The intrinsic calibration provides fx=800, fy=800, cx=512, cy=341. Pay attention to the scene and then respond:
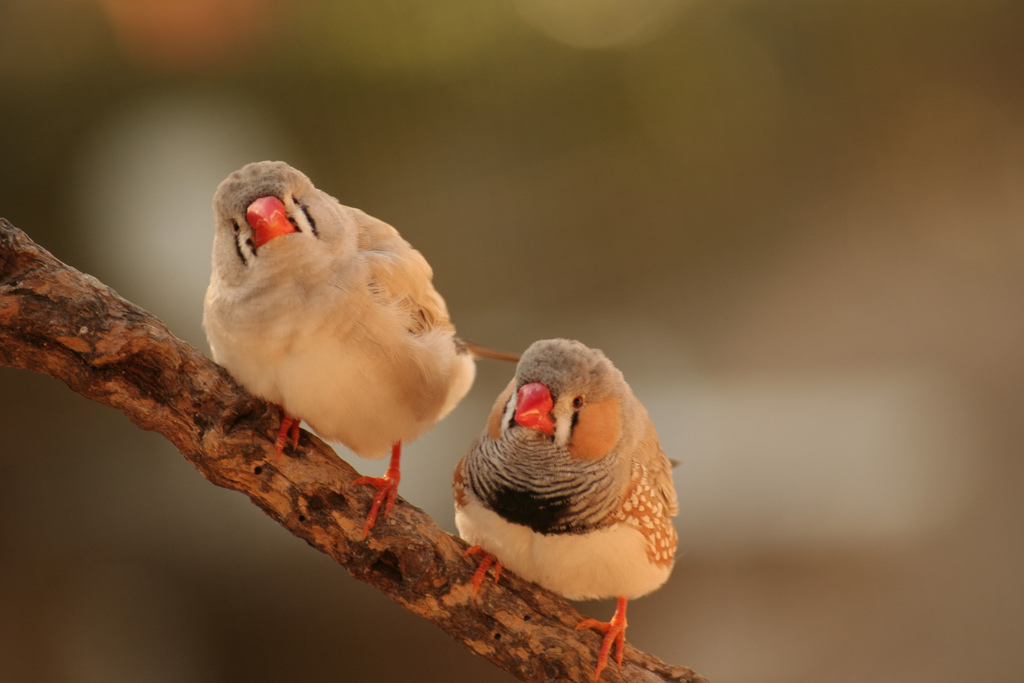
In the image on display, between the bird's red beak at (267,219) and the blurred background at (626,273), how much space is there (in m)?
1.38

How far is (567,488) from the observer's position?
1.26m

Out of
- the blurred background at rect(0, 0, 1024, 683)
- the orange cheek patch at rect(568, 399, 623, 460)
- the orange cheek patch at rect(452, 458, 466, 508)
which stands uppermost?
the blurred background at rect(0, 0, 1024, 683)

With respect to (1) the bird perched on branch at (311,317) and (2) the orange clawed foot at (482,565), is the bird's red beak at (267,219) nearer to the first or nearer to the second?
(1) the bird perched on branch at (311,317)

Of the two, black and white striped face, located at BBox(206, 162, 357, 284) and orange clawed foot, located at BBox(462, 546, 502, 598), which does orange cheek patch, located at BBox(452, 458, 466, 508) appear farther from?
black and white striped face, located at BBox(206, 162, 357, 284)

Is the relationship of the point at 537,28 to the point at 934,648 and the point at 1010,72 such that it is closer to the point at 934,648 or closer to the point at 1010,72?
the point at 1010,72

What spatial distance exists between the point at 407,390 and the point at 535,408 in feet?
0.79

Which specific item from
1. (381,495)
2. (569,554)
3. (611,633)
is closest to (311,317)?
(381,495)

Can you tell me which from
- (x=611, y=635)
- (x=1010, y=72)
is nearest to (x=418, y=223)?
(x=611, y=635)

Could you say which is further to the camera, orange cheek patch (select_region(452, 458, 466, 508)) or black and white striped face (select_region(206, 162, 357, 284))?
orange cheek patch (select_region(452, 458, 466, 508))

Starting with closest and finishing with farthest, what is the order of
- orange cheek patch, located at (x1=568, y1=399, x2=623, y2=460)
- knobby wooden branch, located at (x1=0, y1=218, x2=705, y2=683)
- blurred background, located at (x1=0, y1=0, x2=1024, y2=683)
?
knobby wooden branch, located at (x1=0, y1=218, x2=705, y2=683)
orange cheek patch, located at (x1=568, y1=399, x2=623, y2=460)
blurred background, located at (x1=0, y1=0, x2=1024, y2=683)

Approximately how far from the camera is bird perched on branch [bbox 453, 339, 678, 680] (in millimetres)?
1243

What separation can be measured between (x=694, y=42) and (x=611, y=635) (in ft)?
7.31

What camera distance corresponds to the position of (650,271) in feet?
10.0

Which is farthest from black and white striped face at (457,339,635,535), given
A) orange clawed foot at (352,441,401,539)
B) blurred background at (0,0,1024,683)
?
blurred background at (0,0,1024,683)
